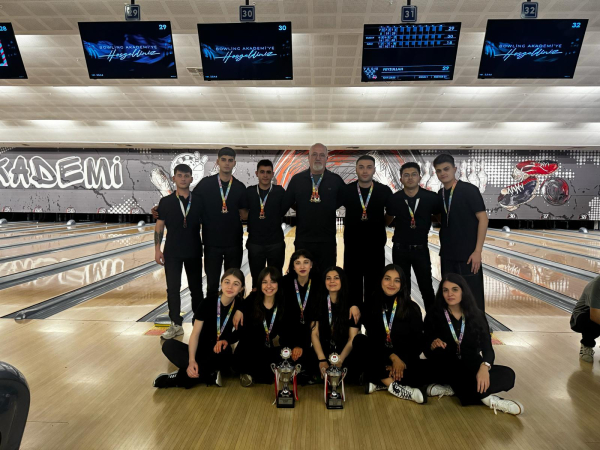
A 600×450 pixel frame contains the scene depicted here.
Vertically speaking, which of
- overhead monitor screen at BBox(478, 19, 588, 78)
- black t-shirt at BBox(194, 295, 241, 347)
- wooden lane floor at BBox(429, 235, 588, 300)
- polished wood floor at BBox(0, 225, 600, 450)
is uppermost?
overhead monitor screen at BBox(478, 19, 588, 78)

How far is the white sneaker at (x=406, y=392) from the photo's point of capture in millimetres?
2324

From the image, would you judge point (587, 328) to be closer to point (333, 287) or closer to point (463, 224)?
point (463, 224)

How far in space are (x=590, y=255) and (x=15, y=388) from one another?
9.61 m

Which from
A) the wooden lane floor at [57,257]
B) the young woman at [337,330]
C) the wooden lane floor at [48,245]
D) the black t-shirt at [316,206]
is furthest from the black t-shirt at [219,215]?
the wooden lane floor at [48,245]

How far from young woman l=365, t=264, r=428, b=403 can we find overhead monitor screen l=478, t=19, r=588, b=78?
9.72 feet

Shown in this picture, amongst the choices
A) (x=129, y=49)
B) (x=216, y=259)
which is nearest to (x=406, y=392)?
(x=216, y=259)

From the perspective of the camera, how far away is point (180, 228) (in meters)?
3.37

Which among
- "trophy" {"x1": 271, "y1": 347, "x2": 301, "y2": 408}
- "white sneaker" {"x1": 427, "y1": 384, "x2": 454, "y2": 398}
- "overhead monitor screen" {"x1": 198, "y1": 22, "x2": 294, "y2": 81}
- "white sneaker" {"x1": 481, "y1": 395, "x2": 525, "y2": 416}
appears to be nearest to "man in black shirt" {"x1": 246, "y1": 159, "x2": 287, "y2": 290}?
"trophy" {"x1": 271, "y1": 347, "x2": 301, "y2": 408}

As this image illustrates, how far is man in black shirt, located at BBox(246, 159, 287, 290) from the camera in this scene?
3311 mm

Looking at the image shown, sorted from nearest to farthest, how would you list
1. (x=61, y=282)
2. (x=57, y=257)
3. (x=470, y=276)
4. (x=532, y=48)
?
(x=470, y=276) < (x=532, y=48) < (x=61, y=282) < (x=57, y=257)

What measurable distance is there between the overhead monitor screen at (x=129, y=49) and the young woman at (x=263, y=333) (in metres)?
3.02

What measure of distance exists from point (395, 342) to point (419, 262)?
79 centimetres

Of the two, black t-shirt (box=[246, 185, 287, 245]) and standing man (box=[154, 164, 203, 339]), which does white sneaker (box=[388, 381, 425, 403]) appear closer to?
black t-shirt (box=[246, 185, 287, 245])

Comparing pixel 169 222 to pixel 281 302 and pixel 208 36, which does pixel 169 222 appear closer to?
pixel 281 302
